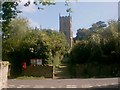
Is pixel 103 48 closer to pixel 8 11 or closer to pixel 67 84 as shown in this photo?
pixel 67 84

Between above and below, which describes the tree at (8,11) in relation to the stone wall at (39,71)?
above

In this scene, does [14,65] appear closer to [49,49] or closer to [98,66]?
[49,49]

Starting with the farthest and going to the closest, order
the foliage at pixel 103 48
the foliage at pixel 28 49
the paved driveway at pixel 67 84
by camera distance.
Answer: the foliage at pixel 103 48, the foliage at pixel 28 49, the paved driveway at pixel 67 84

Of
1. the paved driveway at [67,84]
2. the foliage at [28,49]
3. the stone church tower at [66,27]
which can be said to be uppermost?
the stone church tower at [66,27]

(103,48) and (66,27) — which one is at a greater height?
(66,27)

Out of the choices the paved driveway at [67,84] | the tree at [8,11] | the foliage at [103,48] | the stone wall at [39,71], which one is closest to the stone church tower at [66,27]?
the foliage at [103,48]

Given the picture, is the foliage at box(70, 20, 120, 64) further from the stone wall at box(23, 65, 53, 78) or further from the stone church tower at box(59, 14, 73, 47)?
the stone church tower at box(59, 14, 73, 47)

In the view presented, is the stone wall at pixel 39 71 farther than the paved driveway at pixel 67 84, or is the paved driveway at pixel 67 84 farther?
the stone wall at pixel 39 71

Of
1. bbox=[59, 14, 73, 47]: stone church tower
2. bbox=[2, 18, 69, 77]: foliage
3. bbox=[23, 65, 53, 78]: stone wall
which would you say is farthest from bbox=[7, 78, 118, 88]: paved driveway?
bbox=[59, 14, 73, 47]: stone church tower

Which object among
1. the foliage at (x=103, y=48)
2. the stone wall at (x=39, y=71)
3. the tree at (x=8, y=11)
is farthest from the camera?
the foliage at (x=103, y=48)

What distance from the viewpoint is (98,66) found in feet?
109

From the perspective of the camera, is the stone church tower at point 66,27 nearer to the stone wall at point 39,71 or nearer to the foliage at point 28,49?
the foliage at point 28,49

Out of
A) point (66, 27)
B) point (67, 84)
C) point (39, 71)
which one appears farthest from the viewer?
point (66, 27)

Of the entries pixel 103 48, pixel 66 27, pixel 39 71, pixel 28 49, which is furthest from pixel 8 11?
pixel 66 27
